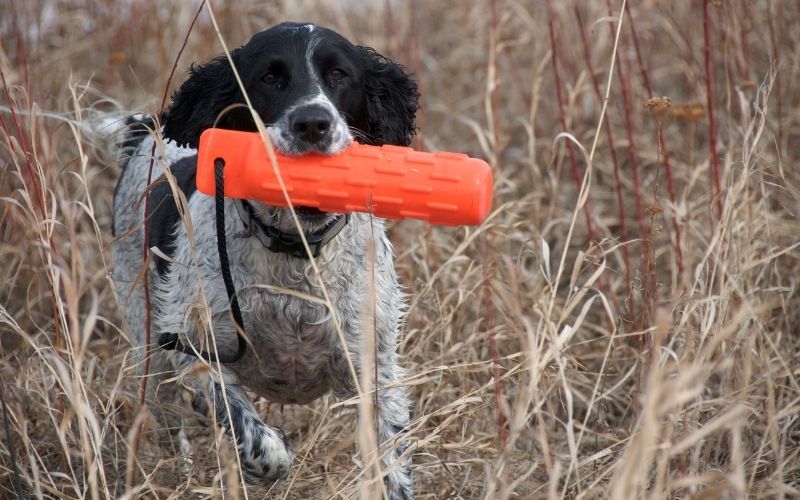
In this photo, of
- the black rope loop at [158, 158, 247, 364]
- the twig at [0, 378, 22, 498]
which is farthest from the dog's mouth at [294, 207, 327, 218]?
the twig at [0, 378, 22, 498]

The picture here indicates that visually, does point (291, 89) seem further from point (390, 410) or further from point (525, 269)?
point (525, 269)

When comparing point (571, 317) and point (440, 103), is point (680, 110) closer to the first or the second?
point (571, 317)

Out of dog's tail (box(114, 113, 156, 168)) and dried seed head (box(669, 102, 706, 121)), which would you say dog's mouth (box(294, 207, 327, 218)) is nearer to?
dog's tail (box(114, 113, 156, 168))

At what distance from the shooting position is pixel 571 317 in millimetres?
4574

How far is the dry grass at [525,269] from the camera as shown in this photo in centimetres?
272

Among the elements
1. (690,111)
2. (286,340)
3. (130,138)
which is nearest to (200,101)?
(286,340)

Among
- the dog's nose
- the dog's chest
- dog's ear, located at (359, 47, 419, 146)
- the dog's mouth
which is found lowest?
the dog's chest

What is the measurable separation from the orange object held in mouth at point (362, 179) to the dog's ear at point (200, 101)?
1.59 feet

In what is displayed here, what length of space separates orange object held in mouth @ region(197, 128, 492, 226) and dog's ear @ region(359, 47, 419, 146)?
559 mm

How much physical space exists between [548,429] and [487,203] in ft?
4.18

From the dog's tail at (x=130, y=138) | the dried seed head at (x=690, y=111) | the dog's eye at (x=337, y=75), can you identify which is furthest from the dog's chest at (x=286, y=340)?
the dried seed head at (x=690, y=111)

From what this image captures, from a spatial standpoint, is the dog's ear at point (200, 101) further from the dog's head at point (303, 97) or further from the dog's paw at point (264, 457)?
the dog's paw at point (264, 457)

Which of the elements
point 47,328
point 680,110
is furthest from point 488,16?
point 47,328

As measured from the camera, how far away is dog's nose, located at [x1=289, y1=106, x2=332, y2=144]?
282 cm
